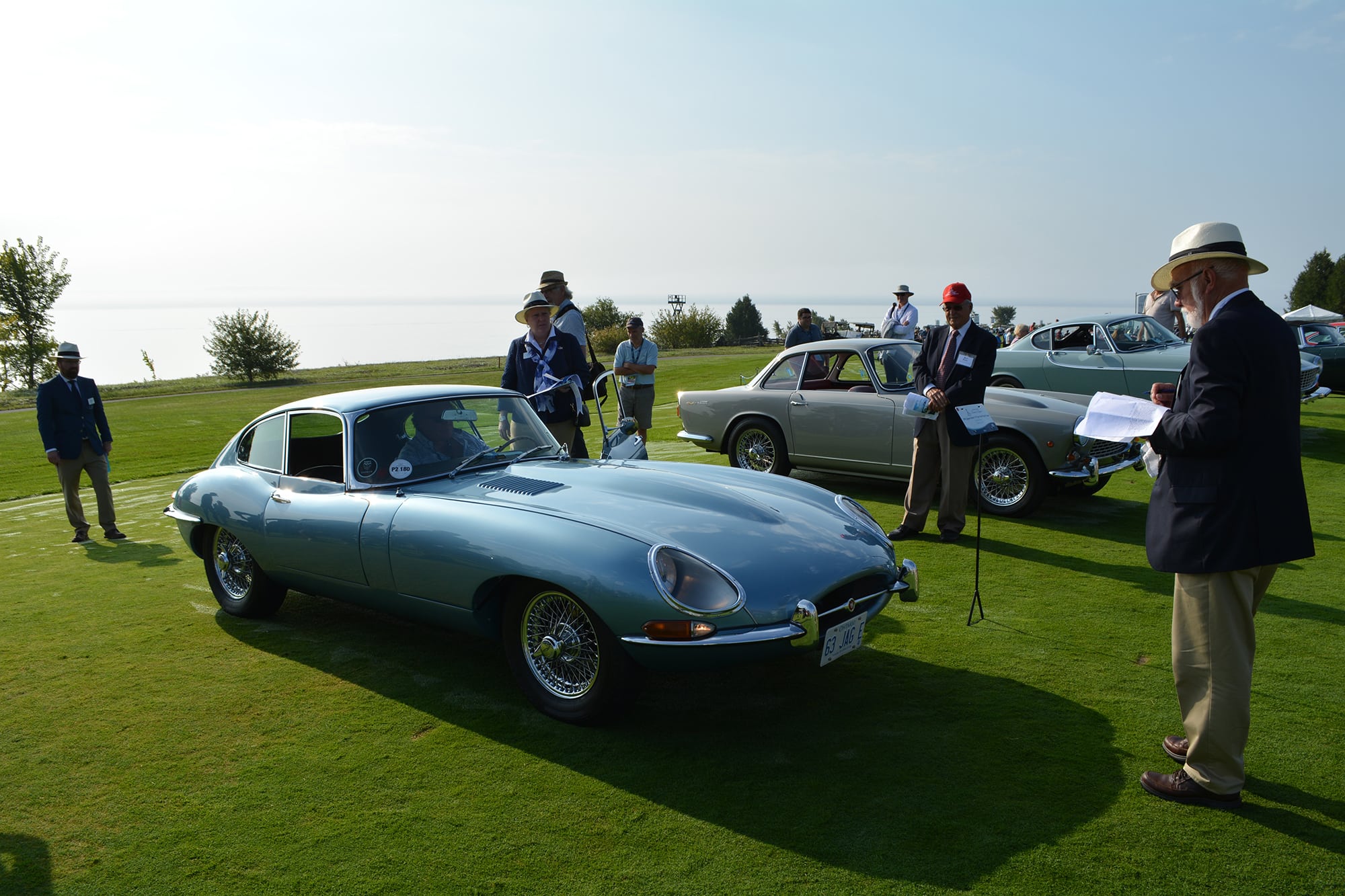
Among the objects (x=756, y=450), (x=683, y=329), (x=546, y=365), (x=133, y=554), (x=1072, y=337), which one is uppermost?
(x=683, y=329)

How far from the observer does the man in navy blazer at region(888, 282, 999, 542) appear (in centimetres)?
697

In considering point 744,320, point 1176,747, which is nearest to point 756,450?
point 1176,747

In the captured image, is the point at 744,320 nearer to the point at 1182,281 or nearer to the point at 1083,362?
the point at 1083,362

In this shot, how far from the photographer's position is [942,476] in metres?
7.25

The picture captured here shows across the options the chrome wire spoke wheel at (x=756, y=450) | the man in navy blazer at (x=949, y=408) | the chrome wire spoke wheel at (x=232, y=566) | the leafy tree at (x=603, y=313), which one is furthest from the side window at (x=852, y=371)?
the leafy tree at (x=603, y=313)

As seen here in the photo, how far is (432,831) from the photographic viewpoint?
331cm

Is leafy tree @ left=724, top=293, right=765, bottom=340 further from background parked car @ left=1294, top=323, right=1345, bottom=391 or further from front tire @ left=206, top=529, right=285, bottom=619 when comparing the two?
front tire @ left=206, top=529, right=285, bottom=619

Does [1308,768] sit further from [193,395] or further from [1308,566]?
[193,395]

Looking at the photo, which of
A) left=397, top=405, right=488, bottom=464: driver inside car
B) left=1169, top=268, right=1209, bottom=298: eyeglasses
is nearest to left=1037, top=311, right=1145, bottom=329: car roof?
left=1169, top=268, right=1209, bottom=298: eyeglasses

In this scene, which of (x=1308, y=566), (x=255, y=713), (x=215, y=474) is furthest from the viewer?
(x=1308, y=566)

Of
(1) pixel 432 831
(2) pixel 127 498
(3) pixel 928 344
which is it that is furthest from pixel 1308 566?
(2) pixel 127 498

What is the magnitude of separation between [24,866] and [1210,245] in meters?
4.77

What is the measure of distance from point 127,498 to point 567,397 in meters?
8.02

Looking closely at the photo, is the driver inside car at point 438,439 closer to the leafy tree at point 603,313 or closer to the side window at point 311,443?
the side window at point 311,443
